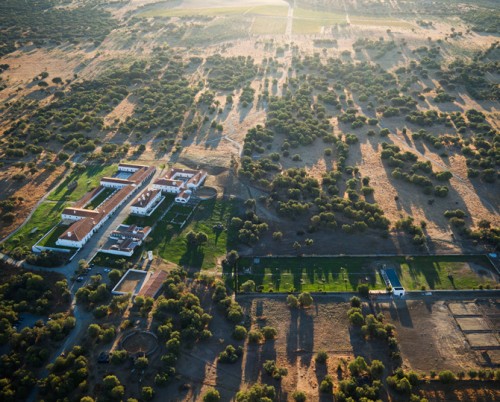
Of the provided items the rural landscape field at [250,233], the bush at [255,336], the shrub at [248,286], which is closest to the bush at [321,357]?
the rural landscape field at [250,233]

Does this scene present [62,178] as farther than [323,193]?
Yes

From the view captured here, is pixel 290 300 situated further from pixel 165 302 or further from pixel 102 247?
pixel 102 247

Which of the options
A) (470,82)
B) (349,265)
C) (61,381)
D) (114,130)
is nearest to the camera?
(61,381)

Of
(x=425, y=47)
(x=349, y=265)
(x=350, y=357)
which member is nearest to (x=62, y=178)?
(x=349, y=265)

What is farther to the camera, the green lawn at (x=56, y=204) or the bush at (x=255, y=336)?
the green lawn at (x=56, y=204)

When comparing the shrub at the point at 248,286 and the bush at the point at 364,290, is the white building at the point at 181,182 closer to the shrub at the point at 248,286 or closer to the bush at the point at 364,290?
the shrub at the point at 248,286

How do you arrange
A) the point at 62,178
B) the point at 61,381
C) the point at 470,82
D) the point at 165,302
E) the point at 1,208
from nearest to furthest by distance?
the point at 61,381, the point at 165,302, the point at 1,208, the point at 62,178, the point at 470,82
